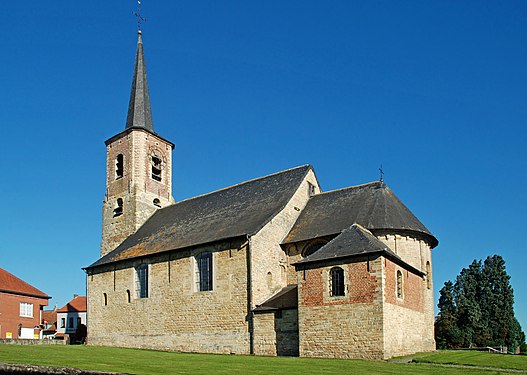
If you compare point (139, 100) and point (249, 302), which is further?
point (139, 100)

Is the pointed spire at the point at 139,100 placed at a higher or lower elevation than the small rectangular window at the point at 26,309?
higher

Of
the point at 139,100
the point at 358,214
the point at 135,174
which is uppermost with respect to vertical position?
the point at 139,100

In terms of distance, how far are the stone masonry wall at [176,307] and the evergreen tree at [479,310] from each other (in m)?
20.9

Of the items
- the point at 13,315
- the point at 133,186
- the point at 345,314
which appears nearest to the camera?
the point at 345,314

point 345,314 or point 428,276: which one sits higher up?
point 428,276

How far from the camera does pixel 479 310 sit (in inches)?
1672

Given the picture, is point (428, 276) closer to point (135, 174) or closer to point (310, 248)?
point (310, 248)

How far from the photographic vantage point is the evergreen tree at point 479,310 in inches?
1624

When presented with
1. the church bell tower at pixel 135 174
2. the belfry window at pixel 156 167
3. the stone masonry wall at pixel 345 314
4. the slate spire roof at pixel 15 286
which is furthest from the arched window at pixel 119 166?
the stone masonry wall at pixel 345 314

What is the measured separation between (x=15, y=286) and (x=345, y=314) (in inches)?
1210

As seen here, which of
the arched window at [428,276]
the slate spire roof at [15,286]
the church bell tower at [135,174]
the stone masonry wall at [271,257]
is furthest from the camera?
the slate spire roof at [15,286]

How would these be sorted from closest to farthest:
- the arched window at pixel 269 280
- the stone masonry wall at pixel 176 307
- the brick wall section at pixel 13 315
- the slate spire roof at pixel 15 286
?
the stone masonry wall at pixel 176 307 < the arched window at pixel 269 280 < the brick wall section at pixel 13 315 < the slate spire roof at pixel 15 286

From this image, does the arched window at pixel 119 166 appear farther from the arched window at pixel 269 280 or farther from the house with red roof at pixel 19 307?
the arched window at pixel 269 280

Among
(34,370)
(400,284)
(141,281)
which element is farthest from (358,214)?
(34,370)
